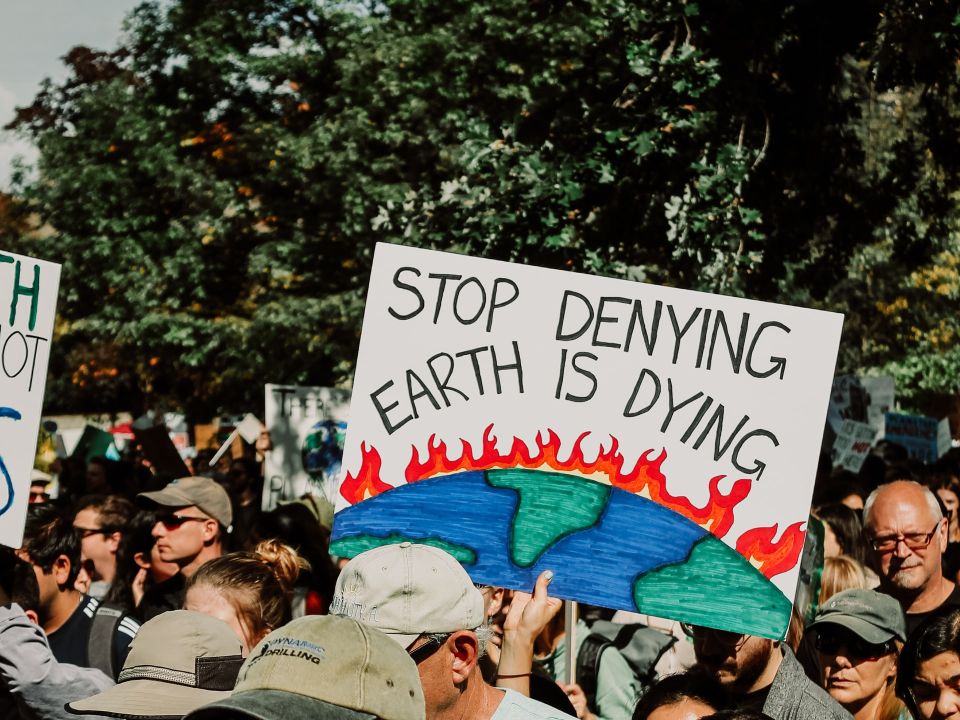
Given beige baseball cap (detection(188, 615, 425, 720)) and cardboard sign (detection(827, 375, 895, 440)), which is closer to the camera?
beige baseball cap (detection(188, 615, 425, 720))

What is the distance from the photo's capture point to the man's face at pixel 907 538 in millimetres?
4102

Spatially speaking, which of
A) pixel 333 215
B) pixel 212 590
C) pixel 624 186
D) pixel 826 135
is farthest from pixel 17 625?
pixel 333 215

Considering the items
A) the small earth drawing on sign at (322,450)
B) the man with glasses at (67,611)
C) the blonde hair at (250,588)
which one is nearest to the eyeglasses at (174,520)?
the man with glasses at (67,611)

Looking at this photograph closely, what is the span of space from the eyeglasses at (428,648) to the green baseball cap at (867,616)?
Result: 144cm

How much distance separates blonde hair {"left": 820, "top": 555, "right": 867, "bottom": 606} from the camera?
409 cm

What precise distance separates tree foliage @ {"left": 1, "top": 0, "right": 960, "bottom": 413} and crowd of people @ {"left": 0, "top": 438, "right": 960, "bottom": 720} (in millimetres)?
2497

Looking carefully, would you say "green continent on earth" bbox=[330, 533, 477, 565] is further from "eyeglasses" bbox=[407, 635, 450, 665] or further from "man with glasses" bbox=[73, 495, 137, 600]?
"man with glasses" bbox=[73, 495, 137, 600]

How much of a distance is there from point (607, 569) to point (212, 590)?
1.13 meters

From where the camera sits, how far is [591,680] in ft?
13.8

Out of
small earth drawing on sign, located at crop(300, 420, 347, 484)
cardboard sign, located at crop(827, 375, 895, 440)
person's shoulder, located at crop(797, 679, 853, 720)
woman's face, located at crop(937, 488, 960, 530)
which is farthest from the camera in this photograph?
cardboard sign, located at crop(827, 375, 895, 440)

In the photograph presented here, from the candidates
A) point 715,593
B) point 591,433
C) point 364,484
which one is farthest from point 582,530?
point 364,484

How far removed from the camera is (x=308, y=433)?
33.7 ft

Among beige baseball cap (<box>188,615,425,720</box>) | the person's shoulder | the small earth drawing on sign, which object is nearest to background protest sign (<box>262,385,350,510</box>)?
the small earth drawing on sign

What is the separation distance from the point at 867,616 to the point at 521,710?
1244 millimetres
